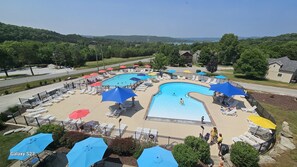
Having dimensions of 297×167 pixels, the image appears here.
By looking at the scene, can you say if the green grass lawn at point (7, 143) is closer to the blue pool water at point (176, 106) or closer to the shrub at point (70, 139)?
the shrub at point (70, 139)

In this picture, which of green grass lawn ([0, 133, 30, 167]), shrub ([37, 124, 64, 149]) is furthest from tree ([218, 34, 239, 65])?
green grass lawn ([0, 133, 30, 167])

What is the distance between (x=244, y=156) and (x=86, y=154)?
325 inches

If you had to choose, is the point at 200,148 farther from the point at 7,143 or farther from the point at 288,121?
the point at 7,143

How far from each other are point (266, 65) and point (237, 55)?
21799mm

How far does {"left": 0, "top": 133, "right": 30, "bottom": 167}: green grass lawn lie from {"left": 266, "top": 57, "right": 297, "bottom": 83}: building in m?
44.9

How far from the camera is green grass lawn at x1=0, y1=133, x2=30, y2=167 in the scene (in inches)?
336

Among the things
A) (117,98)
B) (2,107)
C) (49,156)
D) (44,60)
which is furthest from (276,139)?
(44,60)

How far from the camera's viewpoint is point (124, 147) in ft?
29.1

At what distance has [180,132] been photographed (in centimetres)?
1195

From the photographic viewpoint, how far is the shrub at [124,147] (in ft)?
29.2

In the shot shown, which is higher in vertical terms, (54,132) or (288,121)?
(54,132)

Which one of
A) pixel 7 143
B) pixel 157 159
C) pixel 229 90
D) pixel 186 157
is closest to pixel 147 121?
pixel 186 157

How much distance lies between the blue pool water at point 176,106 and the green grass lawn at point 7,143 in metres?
10.6

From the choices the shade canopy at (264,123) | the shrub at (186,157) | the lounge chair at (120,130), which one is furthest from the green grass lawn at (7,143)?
the shade canopy at (264,123)
